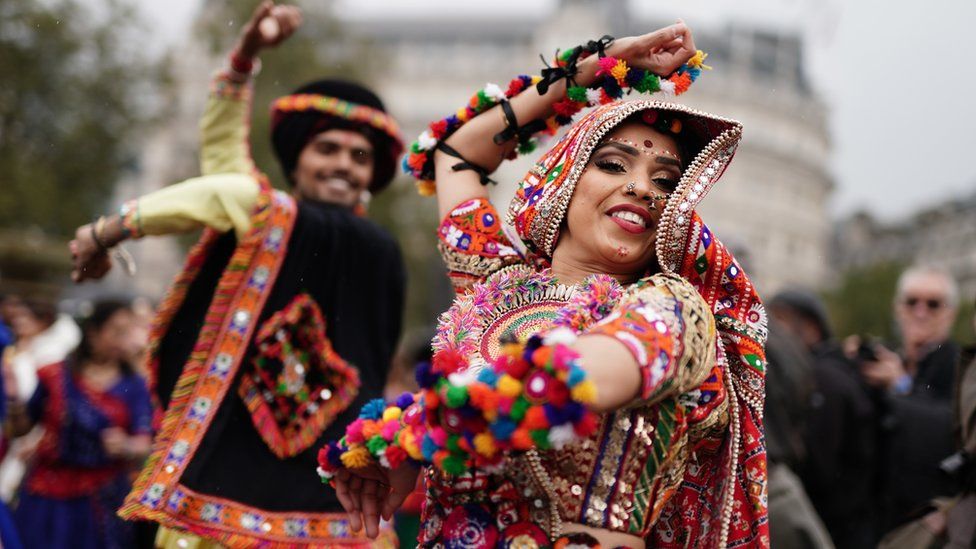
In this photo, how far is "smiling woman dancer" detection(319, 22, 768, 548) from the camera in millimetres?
2277

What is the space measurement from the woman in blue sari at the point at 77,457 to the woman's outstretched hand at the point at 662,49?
407 cm

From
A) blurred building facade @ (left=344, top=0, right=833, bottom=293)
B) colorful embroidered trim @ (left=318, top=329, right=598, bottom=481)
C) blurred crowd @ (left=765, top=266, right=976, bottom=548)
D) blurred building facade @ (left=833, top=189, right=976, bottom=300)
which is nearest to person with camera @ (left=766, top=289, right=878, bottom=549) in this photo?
blurred crowd @ (left=765, top=266, right=976, bottom=548)

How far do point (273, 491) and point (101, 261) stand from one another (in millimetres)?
976

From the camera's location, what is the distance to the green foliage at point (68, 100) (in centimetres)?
2042

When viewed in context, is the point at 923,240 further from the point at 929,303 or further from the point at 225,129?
the point at 225,129

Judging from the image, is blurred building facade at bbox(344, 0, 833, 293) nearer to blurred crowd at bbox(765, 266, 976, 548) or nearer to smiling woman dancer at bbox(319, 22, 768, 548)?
blurred crowd at bbox(765, 266, 976, 548)

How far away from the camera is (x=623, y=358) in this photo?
6.73ft

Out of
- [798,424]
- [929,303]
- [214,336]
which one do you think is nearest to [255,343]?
[214,336]

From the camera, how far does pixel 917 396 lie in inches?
222

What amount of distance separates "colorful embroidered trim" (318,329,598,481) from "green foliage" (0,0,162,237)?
19.4 m

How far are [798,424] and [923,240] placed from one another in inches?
2940

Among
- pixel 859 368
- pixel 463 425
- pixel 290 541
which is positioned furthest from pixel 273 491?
pixel 859 368

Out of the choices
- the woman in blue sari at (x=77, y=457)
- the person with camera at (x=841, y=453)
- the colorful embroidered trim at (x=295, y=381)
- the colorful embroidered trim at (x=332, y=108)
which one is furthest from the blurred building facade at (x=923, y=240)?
the colorful embroidered trim at (x=295, y=381)

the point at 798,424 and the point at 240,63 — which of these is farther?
the point at 798,424
